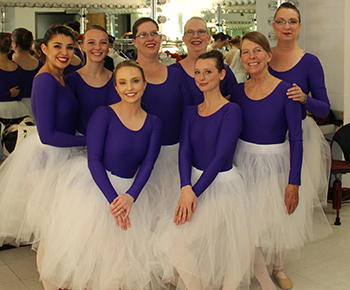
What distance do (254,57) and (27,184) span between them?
154 cm

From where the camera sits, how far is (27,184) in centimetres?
249

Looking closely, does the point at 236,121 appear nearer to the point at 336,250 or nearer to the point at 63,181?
the point at 63,181

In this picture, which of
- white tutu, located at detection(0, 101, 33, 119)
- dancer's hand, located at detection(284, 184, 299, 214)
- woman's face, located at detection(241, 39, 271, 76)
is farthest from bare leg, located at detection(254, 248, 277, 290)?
white tutu, located at detection(0, 101, 33, 119)

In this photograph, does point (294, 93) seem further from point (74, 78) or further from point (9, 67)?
point (9, 67)

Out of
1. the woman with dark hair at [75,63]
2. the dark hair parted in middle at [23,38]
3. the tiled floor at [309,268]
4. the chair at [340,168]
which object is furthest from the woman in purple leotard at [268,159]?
the dark hair parted in middle at [23,38]

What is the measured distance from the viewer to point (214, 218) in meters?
2.16

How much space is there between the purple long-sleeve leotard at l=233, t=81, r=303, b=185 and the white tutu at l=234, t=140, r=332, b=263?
68mm

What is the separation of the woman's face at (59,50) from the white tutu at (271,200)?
1148 mm

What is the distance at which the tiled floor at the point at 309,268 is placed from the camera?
251cm

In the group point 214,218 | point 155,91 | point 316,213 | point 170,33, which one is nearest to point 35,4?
point 170,33

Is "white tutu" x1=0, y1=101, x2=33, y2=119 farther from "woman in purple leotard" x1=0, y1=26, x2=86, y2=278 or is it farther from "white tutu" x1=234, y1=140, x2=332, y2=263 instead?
"white tutu" x1=234, y1=140, x2=332, y2=263

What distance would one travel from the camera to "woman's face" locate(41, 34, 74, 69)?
2379mm

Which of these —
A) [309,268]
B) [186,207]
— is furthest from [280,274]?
[186,207]

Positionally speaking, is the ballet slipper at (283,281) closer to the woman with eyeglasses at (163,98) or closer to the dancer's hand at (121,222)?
the woman with eyeglasses at (163,98)
